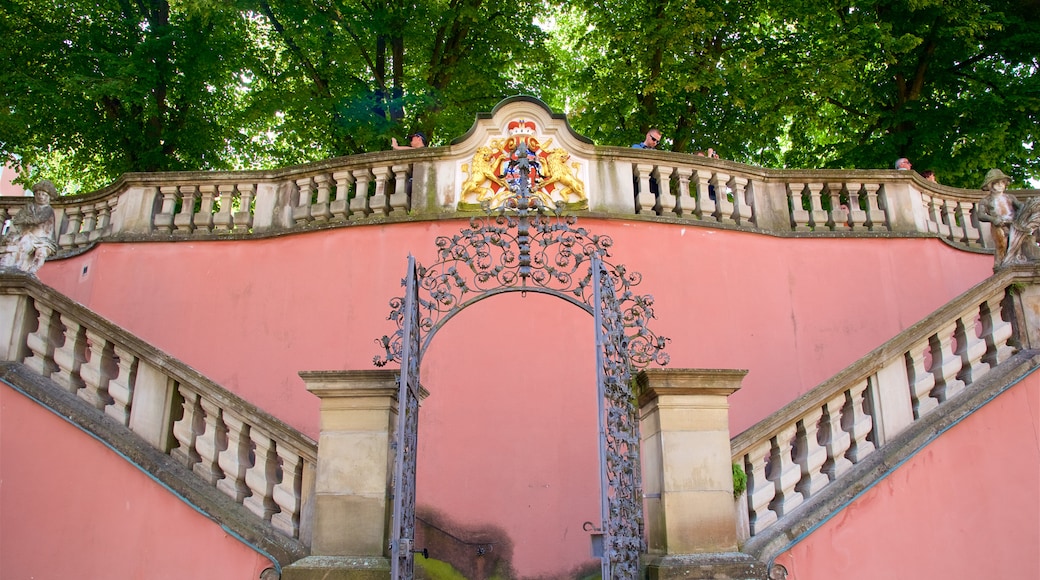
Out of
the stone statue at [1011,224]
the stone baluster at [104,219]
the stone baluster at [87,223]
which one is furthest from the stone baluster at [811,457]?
the stone baluster at [87,223]

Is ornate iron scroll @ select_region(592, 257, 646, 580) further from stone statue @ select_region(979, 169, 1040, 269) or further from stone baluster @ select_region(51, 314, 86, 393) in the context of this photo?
stone baluster @ select_region(51, 314, 86, 393)

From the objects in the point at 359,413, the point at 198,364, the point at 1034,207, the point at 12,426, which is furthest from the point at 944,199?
the point at 12,426

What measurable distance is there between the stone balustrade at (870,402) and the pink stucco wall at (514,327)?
212 cm

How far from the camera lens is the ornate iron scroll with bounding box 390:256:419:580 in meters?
4.89

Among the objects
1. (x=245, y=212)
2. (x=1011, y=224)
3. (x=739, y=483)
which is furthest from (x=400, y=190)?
(x=1011, y=224)

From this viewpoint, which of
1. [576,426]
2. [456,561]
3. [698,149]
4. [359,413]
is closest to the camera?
[359,413]

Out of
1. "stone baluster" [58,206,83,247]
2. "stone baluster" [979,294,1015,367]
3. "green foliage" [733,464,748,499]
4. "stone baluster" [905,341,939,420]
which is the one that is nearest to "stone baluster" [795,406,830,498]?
"green foliage" [733,464,748,499]

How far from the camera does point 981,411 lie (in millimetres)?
5691

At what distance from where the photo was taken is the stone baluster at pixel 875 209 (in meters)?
8.86

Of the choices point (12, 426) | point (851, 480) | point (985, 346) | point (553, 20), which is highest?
point (553, 20)

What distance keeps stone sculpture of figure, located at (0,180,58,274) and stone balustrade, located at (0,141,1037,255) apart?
7.40 ft

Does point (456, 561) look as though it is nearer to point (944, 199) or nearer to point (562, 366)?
point (562, 366)

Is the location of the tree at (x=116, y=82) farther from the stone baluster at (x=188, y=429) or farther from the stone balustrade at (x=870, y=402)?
the stone balustrade at (x=870, y=402)

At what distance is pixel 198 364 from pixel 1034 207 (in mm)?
7186
